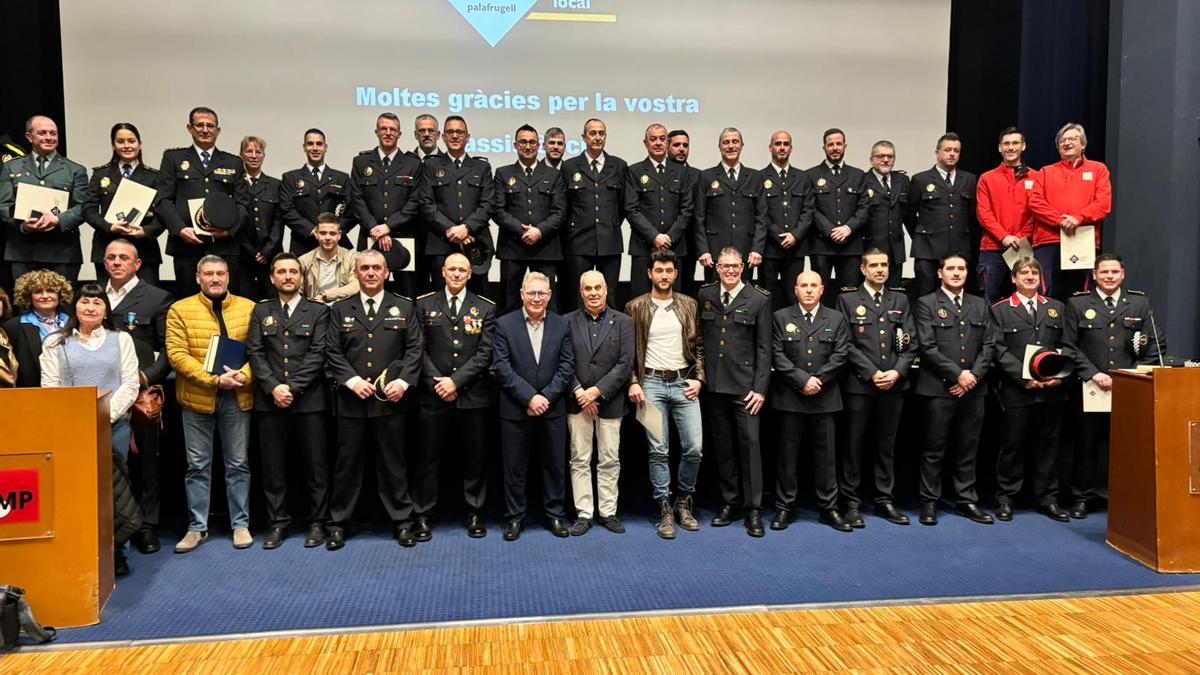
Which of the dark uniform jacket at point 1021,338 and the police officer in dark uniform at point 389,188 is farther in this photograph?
the police officer in dark uniform at point 389,188

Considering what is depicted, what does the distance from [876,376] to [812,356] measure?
39 cm

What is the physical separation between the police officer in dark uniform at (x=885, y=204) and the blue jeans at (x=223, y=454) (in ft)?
13.7

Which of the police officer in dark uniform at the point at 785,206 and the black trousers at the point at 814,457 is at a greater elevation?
the police officer in dark uniform at the point at 785,206

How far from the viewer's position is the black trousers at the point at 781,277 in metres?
5.50

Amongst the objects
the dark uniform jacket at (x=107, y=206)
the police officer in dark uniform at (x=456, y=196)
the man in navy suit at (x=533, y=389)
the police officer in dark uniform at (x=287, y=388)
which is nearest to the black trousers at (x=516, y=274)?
the police officer in dark uniform at (x=456, y=196)

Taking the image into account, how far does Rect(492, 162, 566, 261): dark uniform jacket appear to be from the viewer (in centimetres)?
523

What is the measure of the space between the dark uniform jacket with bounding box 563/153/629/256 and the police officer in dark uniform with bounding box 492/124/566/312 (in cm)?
8

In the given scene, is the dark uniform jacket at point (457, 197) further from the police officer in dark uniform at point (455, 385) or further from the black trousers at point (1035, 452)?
the black trousers at point (1035, 452)

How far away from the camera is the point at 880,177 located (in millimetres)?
5594

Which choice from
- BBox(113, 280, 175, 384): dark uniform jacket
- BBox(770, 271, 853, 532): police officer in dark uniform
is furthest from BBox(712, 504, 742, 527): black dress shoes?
BBox(113, 280, 175, 384): dark uniform jacket

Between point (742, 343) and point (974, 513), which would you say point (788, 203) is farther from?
point (974, 513)

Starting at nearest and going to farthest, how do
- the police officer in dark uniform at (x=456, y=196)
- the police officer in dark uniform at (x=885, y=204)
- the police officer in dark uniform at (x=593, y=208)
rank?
the police officer in dark uniform at (x=456, y=196)
the police officer in dark uniform at (x=593, y=208)
the police officer in dark uniform at (x=885, y=204)

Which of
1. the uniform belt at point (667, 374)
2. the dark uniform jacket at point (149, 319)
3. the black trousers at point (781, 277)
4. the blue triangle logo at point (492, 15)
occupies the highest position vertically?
the blue triangle logo at point (492, 15)

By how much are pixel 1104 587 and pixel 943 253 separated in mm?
2594
